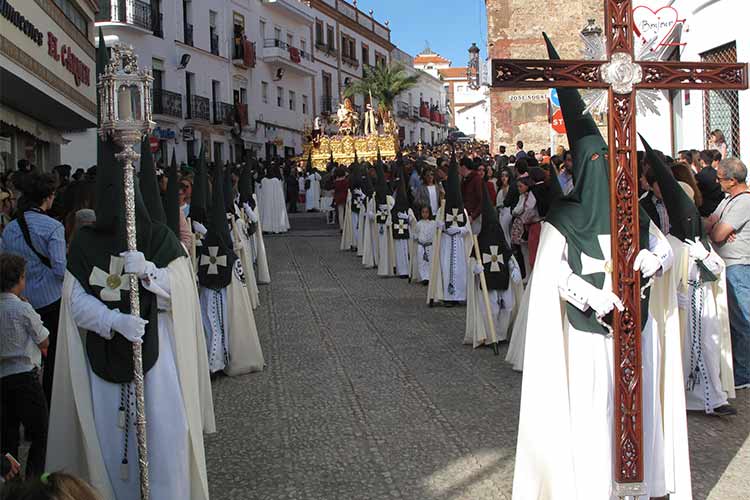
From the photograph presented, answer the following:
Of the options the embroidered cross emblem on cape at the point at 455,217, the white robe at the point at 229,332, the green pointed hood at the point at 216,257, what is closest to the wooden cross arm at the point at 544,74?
the green pointed hood at the point at 216,257

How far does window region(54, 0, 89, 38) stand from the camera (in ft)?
61.5

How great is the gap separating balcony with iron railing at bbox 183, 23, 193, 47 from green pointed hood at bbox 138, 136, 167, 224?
3311cm

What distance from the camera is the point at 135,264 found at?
4.24 metres

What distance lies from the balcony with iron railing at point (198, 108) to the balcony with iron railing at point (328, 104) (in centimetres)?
1360

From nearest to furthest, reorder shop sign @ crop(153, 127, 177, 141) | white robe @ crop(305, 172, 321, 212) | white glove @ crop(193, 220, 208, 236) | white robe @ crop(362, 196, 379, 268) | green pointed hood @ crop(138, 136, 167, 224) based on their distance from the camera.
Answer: green pointed hood @ crop(138, 136, 167, 224), white glove @ crop(193, 220, 208, 236), white robe @ crop(362, 196, 379, 268), white robe @ crop(305, 172, 321, 212), shop sign @ crop(153, 127, 177, 141)

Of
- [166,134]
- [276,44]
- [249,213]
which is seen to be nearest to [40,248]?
[249,213]

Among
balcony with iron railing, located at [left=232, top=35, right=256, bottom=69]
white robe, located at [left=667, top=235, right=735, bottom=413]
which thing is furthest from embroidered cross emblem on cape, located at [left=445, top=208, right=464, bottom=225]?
balcony with iron railing, located at [left=232, top=35, right=256, bottom=69]

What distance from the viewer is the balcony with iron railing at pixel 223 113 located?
37.6 m

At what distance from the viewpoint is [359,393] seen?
23.9ft

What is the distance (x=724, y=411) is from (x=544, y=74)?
3717 millimetres

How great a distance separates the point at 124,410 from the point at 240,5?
39.1 metres

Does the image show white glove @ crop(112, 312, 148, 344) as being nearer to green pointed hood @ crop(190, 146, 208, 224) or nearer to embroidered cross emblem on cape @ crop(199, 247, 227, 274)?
embroidered cross emblem on cape @ crop(199, 247, 227, 274)

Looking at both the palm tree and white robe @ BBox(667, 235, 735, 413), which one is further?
the palm tree

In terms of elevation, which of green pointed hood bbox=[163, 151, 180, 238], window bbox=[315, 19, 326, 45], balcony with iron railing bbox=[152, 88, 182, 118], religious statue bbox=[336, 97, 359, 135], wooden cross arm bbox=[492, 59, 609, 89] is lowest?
green pointed hood bbox=[163, 151, 180, 238]
